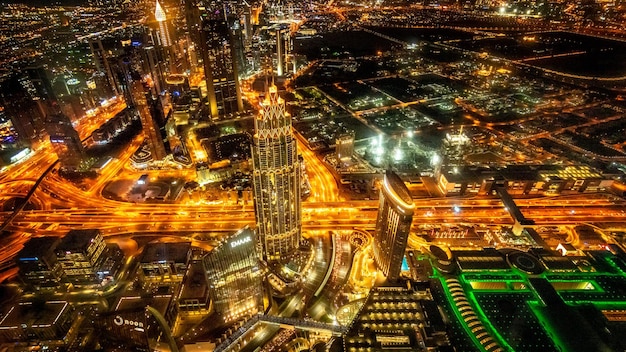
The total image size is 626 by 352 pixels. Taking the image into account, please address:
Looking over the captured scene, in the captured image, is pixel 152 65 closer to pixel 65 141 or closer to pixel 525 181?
pixel 65 141

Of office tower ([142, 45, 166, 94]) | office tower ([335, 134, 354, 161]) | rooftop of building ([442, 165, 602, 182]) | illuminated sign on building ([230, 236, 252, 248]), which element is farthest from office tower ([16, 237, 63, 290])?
rooftop of building ([442, 165, 602, 182])

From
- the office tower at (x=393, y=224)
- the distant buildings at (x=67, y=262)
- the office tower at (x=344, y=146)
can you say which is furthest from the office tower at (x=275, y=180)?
the office tower at (x=344, y=146)

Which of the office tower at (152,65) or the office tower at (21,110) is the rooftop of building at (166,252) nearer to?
the office tower at (21,110)

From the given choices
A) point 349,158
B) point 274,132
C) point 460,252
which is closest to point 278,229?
point 274,132


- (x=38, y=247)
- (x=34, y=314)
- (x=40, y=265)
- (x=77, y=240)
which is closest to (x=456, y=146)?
(x=77, y=240)

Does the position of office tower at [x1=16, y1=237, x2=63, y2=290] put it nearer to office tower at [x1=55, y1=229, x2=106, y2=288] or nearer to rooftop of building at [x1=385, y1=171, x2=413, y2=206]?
office tower at [x1=55, y1=229, x2=106, y2=288]

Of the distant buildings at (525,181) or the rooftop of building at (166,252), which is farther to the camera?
the distant buildings at (525,181)

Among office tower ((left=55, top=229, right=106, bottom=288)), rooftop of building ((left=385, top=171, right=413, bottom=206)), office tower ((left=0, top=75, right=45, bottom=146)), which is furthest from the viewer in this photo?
office tower ((left=0, top=75, right=45, bottom=146))

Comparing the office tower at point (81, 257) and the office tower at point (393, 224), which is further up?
the office tower at point (393, 224)
